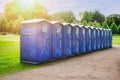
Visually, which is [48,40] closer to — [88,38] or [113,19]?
[88,38]

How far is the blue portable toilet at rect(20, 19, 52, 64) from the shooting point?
10854 mm

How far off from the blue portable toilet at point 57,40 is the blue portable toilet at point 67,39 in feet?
1.27

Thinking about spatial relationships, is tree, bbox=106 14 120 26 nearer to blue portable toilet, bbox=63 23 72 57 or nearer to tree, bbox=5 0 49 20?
tree, bbox=5 0 49 20

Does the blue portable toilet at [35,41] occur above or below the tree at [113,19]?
below

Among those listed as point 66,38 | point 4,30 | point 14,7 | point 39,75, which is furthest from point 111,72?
point 14,7

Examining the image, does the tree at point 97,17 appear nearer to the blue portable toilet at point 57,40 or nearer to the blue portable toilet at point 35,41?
the blue portable toilet at point 57,40

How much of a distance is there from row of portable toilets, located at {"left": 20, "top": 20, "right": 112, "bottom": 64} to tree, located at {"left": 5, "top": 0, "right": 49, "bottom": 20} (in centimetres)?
5623

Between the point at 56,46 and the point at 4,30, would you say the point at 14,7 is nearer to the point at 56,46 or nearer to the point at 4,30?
the point at 4,30

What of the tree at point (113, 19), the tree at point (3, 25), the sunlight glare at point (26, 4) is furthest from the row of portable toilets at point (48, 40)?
the tree at point (113, 19)

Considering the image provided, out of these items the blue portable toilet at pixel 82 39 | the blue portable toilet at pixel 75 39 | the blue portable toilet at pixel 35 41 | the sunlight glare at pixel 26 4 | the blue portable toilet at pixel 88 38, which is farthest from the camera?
the sunlight glare at pixel 26 4

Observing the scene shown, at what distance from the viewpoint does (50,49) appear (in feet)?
38.4

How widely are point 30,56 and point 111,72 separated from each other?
3884mm

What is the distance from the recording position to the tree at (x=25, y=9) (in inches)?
2781

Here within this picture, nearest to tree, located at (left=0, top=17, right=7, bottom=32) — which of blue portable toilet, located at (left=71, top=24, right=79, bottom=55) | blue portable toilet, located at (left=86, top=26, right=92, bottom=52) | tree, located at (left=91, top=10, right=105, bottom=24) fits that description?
blue portable toilet, located at (left=86, top=26, right=92, bottom=52)
